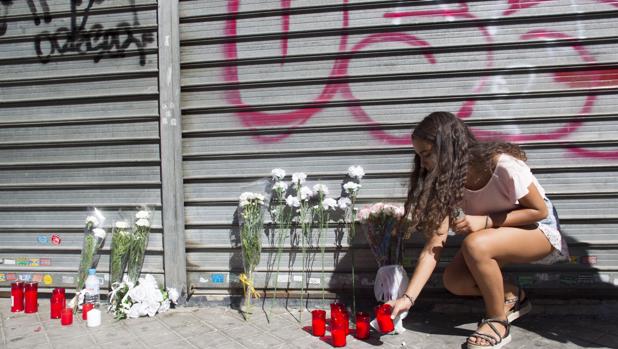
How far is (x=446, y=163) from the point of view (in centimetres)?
295

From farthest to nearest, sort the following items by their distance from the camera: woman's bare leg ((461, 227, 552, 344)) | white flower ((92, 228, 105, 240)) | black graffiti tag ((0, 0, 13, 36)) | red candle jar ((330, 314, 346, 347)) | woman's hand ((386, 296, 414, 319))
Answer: black graffiti tag ((0, 0, 13, 36)), white flower ((92, 228, 105, 240)), red candle jar ((330, 314, 346, 347)), woman's bare leg ((461, 227, 552, 344)), woman's hand ((386, 296, 414, 319))

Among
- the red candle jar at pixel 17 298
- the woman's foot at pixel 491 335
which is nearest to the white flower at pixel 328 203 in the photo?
the woman's foot at pixel 491 335

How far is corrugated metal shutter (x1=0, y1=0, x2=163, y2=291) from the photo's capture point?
4.26 metres

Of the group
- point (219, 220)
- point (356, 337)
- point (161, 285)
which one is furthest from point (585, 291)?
point (161, 285)

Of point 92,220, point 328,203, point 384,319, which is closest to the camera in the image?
point 384,319

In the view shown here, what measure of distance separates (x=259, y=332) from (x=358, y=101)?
1.97 m

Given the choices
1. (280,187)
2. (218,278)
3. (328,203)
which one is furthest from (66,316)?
(328,203)

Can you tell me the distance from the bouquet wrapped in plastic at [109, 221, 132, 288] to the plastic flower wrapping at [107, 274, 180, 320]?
0.54ft

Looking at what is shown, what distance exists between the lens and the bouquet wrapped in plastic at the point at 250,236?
383cm

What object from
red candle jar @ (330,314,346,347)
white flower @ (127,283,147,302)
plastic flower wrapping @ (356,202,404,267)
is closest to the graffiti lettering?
white flower @ (127,283,147,302)

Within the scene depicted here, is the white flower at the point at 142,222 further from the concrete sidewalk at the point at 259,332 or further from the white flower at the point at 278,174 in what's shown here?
the white flower at the point at 278,174

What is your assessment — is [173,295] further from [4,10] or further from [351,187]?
[4,10]

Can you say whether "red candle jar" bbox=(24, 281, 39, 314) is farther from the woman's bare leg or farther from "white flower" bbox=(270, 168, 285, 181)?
the woman's bare leg

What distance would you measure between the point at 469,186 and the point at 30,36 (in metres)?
4.03
